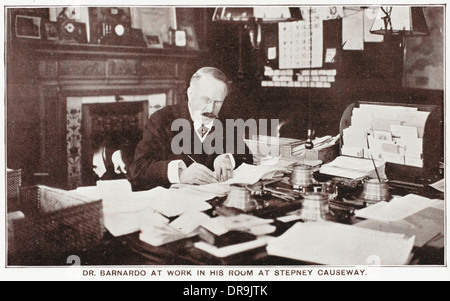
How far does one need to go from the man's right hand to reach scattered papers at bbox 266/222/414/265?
453 millimetres

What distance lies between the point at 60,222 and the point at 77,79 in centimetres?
181

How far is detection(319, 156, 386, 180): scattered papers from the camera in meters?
1.47

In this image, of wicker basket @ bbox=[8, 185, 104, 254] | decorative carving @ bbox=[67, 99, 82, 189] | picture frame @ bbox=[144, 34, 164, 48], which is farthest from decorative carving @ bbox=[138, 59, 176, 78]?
wicker basket @ bbox=[8, 185, 104, 254]

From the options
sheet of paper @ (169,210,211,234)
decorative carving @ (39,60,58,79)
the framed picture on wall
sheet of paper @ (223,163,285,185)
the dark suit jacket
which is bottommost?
sheet of paper @ (169,210,211,234)

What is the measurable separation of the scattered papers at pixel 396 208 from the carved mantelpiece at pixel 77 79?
5.20 ft

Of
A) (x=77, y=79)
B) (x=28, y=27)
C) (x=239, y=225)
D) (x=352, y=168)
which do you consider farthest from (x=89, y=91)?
(x=239, y=225)

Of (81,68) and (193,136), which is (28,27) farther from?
(193,136)

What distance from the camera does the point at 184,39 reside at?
2893mm

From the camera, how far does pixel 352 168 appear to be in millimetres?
1520

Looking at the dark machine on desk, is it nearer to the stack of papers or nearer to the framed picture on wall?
the stack of papers

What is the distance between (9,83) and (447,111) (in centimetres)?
153

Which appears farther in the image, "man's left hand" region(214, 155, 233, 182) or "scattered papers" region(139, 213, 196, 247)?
"man's left hand" region(214, 155, 233, 182)
